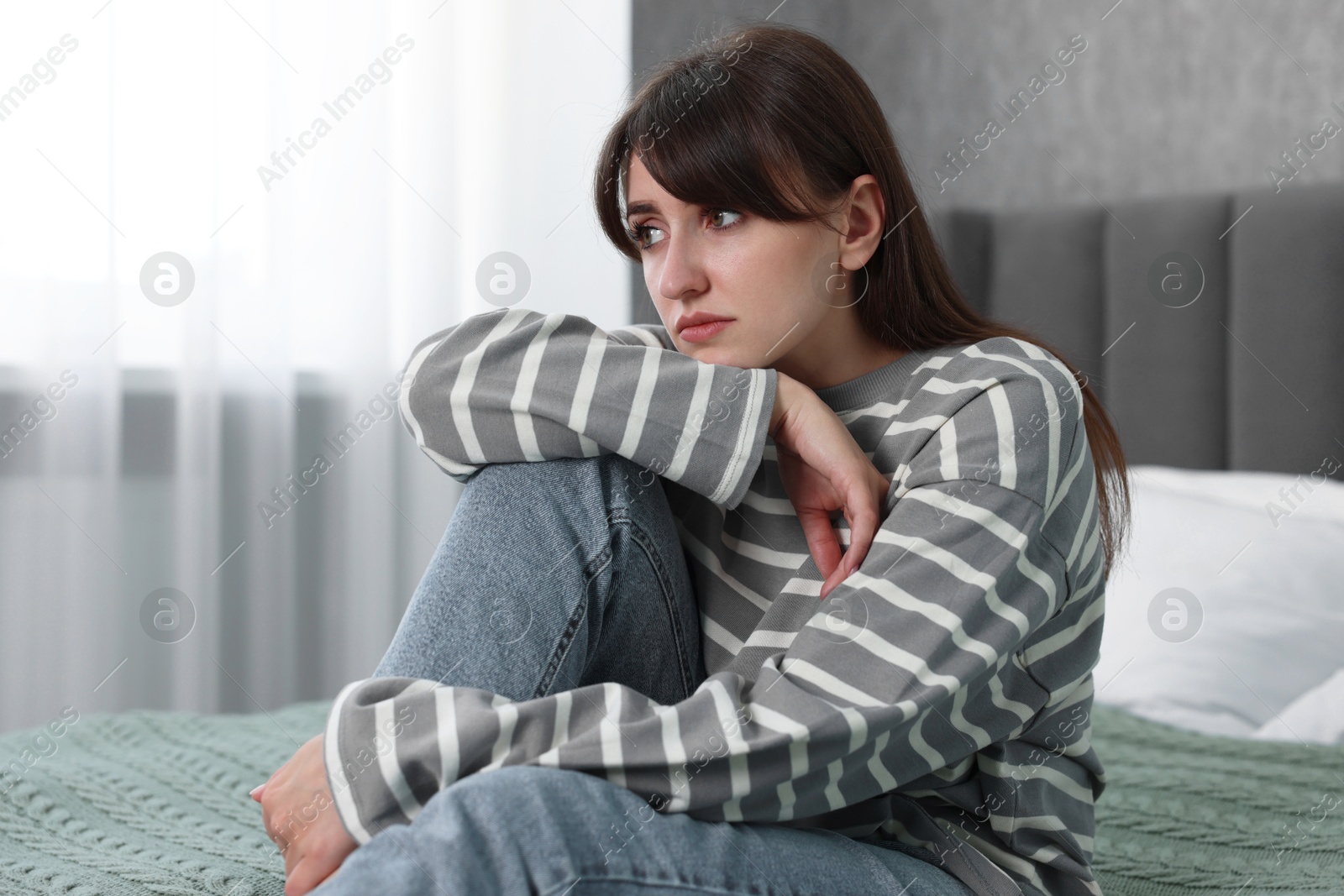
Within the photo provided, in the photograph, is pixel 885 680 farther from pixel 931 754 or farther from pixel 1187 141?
pixel 1187 141

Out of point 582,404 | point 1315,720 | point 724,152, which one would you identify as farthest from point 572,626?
point 1315,720

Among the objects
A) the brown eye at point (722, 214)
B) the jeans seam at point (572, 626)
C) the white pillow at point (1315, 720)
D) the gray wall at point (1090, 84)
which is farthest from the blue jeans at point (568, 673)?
the gray wall at point (1090, 84)

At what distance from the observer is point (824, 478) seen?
2.63 ft

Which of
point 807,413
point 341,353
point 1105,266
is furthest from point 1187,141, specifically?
point 341,353

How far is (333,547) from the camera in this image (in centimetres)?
195

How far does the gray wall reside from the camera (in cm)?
170

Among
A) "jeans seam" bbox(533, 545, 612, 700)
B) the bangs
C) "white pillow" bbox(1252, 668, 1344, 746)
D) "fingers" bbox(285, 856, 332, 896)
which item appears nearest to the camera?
"fingers" bbox(285, 856, 332, 896)

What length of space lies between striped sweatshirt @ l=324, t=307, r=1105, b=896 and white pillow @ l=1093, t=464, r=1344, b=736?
0.58 meters

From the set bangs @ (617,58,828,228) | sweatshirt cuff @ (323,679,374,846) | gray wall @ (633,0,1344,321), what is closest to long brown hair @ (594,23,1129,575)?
bangs @ (617,58,828,228)

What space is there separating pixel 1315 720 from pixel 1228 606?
184 millimetres

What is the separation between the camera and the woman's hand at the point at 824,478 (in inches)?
29.0

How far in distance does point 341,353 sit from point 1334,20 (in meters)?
1.70

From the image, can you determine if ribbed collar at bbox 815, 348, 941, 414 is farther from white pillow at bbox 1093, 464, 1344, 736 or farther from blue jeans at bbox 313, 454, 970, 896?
white pillow at bbox 1093, 464, 1344, 736

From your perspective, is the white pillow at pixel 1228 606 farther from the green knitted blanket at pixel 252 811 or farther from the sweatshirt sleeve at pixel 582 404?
the sweatshirt sleeve at pixel 582 404
